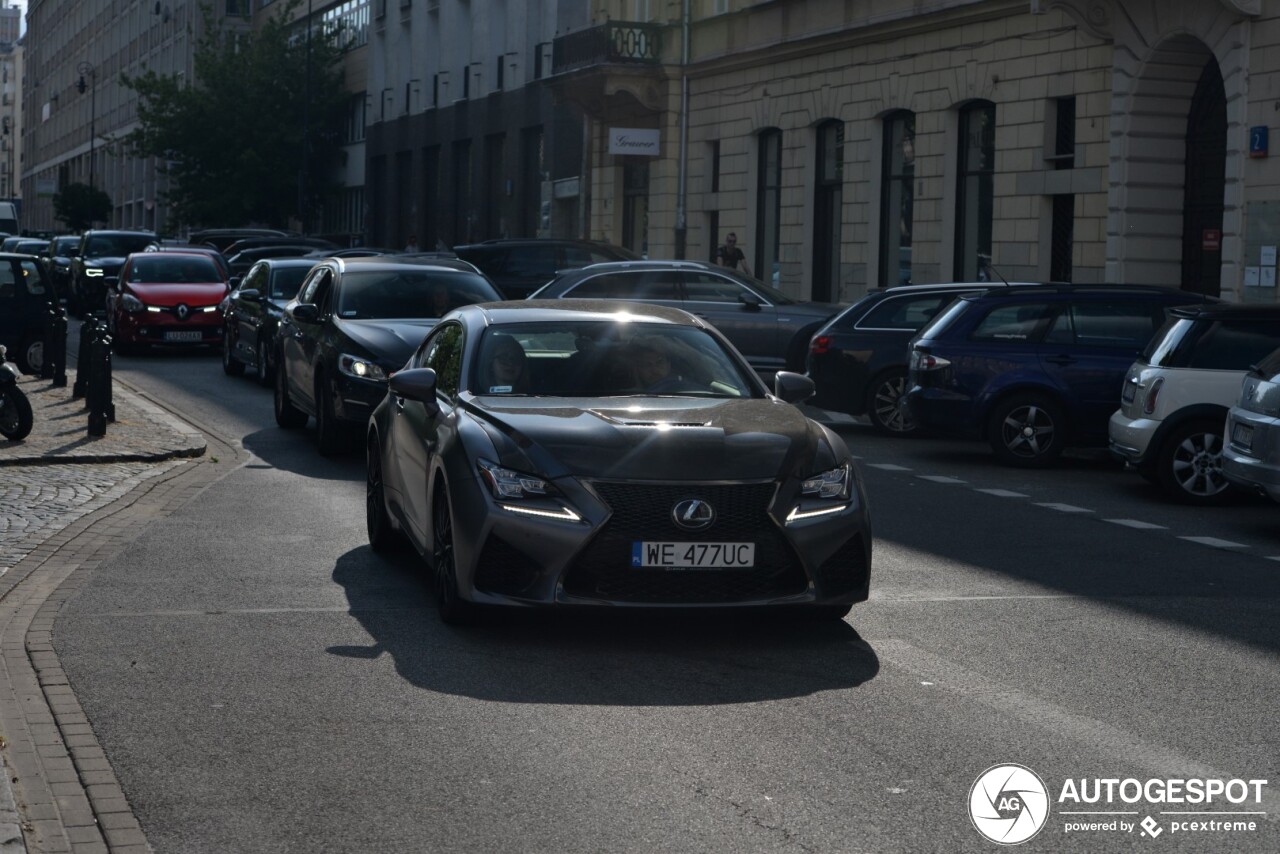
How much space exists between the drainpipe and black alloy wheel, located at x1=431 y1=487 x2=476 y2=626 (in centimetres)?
3152

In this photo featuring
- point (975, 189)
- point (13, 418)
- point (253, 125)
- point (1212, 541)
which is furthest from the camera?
point (253, 125)

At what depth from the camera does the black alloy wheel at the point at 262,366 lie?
986 inches

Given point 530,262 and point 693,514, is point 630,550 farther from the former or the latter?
point 530,262

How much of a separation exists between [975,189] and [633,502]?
23.9 meters

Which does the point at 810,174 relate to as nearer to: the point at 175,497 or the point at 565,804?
the point at 175,497

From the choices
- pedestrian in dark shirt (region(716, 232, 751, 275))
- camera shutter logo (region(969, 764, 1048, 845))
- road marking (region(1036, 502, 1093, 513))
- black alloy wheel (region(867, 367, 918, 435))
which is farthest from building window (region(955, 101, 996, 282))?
camera shutter logo (region(969, 764, 1048, 845))

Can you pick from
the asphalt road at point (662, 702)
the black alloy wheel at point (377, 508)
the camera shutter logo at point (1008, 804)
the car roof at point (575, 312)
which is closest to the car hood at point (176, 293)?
the asphalt road at point (662, 702)

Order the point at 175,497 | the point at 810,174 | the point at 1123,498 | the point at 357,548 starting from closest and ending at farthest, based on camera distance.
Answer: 1. the point at 357,548
2. the point at 175,497
3. the point at 1123,498
4. the point at 810,174

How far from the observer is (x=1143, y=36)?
26859 millimetres

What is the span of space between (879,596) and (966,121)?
2275cm

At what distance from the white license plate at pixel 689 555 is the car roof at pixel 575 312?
2113mm

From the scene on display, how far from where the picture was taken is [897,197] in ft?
110

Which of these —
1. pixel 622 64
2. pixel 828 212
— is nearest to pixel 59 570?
pixel 828 212

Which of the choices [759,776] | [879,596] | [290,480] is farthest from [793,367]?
[759,776]
